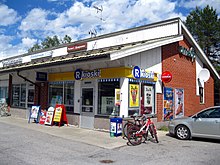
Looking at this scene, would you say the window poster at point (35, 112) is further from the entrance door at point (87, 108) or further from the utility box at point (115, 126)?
the utility box at point (115, 126)

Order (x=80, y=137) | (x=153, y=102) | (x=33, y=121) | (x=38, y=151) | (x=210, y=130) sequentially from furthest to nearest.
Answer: (x=33, y=121), (x=153, y=102), (x=80, y=137), (x=210, y=130), (x=38, y=151)

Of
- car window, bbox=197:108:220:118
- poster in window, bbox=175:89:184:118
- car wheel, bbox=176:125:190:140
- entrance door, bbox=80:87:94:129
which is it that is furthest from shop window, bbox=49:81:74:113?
car window, bbox=197:108:220:118

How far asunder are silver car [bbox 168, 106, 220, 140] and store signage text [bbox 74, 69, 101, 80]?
4328mm

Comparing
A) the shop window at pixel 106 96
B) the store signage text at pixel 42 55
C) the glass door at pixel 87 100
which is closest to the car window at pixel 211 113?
the shop window at pixel 106 96

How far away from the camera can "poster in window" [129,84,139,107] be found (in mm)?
11411

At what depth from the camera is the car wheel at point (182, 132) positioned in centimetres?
1017

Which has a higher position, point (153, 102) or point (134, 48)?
point (134, 48)

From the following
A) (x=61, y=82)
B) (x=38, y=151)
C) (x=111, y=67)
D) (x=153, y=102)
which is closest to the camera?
(x=38, y=151)

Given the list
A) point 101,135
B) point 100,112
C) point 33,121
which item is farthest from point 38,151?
point 33,121

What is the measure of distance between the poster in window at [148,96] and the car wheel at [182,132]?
8.14ft

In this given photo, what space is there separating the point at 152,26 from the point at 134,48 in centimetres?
480

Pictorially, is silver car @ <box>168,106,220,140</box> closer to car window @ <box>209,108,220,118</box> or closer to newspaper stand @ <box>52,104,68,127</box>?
car window @ <box>209,108,220,118</box>

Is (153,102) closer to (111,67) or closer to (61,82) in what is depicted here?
(111,67)

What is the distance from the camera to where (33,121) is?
15391 millimetres
